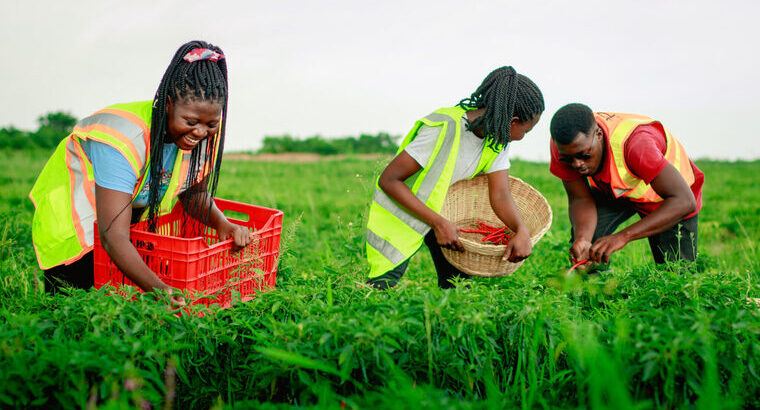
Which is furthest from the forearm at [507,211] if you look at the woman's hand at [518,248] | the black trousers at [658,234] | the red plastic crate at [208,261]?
the red plastic crate at [208,261]

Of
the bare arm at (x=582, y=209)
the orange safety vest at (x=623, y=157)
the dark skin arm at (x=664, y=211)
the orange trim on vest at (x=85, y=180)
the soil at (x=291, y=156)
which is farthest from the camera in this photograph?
the soil at (x=291, y=156)

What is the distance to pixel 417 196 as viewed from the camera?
3.54 m

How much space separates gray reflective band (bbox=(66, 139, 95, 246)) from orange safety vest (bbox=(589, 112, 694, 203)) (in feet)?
10.00

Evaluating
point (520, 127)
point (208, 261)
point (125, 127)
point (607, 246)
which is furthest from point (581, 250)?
point (125, 127)

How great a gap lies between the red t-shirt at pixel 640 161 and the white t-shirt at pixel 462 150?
685 millimetres

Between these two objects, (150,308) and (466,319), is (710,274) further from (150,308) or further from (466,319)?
(150,308)

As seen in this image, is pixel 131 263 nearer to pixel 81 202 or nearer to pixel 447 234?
pixel 81 202

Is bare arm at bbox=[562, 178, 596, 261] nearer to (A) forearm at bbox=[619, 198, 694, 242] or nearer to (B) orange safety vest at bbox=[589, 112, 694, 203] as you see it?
(B) orange safety vest at bbox=[589, 112, 694, 203]

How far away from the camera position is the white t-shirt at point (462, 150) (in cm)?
340

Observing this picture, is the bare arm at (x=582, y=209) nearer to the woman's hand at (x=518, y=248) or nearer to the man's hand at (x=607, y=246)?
the man's hand at (x=607, y=246)

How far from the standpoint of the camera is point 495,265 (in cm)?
350

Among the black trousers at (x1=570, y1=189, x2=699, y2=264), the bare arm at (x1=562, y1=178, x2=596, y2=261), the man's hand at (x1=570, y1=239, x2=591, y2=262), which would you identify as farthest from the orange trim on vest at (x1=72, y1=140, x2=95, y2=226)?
the black trousers at (x1=570, y1=189, x2=699, y2=264)

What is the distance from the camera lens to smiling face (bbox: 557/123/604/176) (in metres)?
3.52

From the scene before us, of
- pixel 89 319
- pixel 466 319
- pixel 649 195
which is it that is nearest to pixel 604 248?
pixel 649 195
